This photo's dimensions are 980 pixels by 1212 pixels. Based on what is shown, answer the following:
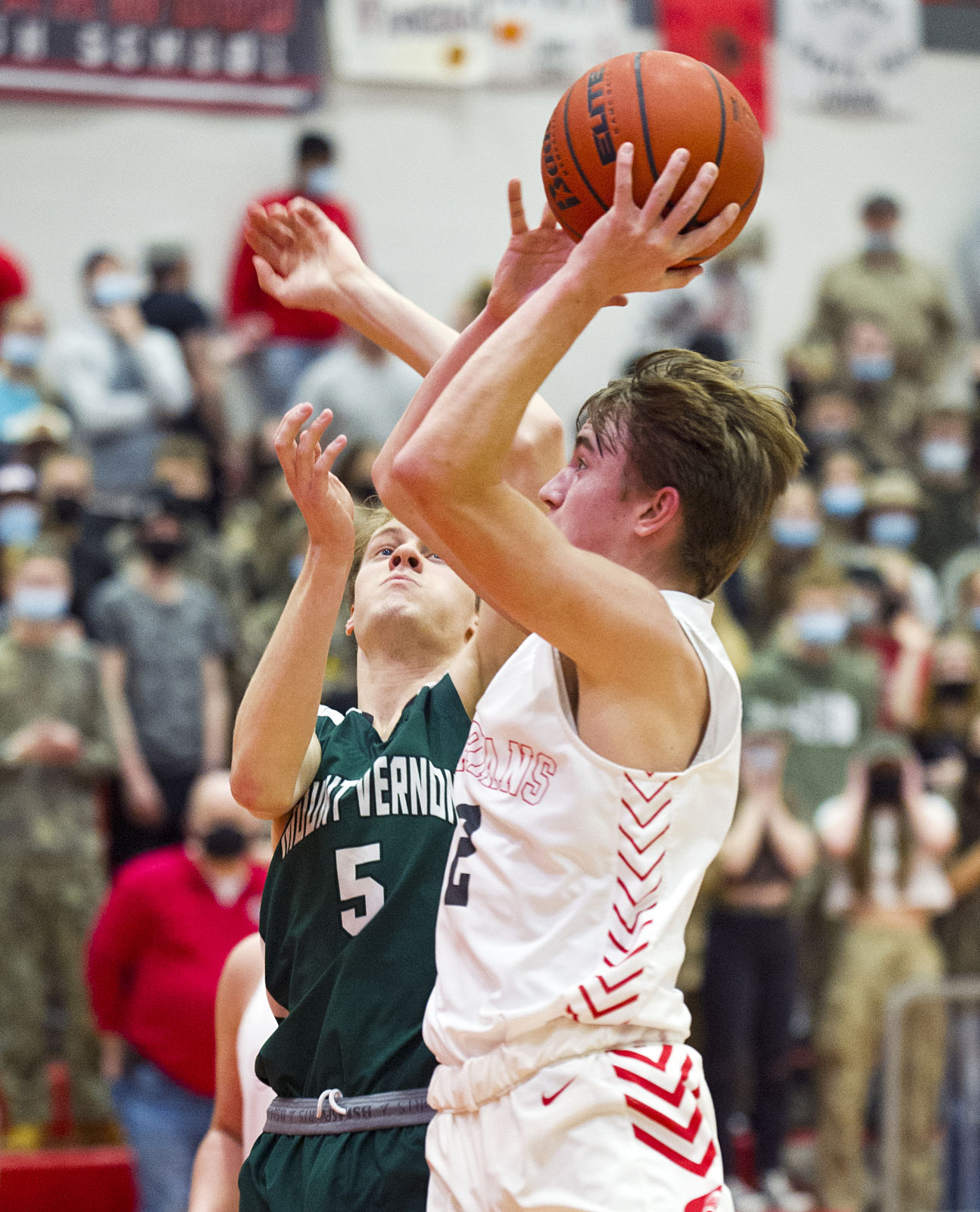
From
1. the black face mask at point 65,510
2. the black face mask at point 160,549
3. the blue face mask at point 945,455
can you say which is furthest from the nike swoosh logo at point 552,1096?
the blue face mask at point 945,455

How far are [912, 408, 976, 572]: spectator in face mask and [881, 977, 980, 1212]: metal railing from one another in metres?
3.72

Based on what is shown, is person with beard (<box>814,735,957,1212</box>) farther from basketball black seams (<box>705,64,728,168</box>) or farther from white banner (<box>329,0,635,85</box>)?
white banner (<box>329,0,635,85</box>)

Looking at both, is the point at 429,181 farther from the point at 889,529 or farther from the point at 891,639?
the point at 891,639

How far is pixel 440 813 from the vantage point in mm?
2723

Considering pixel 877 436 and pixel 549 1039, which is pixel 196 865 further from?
pixel 877 436

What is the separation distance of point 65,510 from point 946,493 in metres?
5.09

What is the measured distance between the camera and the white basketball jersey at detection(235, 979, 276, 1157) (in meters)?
3.19

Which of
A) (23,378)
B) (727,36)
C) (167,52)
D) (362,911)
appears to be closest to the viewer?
(362,911)

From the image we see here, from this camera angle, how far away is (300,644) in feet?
8.49

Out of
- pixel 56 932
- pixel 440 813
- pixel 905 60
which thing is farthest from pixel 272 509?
pixel 905 60

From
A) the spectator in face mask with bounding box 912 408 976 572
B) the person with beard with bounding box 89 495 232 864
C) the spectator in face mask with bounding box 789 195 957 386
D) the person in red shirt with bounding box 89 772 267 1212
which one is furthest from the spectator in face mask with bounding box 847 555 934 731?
the person in red shirt with bounding box 89 772 267 1212

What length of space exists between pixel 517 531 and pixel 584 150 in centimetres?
65

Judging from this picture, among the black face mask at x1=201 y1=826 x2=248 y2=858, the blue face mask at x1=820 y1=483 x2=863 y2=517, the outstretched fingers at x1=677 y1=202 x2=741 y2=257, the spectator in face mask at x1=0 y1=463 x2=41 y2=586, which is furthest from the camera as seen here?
the blue face mask at x1=820 y1=483 x2=863 y2=517

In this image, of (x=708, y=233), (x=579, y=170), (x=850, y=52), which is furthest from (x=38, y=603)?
(x=850, y=52)
